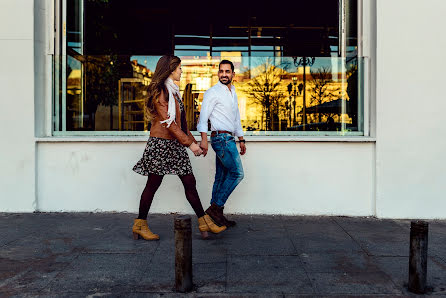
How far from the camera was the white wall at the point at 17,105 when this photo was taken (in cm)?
624

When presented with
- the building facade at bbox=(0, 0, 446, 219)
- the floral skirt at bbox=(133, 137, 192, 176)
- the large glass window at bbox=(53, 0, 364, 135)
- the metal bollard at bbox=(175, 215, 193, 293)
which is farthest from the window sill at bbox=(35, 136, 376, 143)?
the metal bollard at bbox=(175, 215, 193, 293)

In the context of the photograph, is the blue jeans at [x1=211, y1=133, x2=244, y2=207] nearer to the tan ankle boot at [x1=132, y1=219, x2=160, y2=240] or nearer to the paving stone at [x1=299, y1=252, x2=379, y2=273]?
the tan ankle boot at [x1=132, y1=219, x2=160, y2=240]

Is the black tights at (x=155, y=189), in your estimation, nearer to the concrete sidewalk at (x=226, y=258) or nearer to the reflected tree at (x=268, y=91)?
the concrete sidewalk at (x=226, y=258)

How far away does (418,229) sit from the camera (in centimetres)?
334

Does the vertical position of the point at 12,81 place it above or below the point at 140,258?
above

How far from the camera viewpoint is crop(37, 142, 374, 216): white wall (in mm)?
6262

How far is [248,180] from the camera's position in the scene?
20.7 ft

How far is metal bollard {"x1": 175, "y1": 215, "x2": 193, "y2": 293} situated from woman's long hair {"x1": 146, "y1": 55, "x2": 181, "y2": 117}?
1.75 meters

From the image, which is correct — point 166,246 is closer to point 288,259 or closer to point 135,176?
point 288,259

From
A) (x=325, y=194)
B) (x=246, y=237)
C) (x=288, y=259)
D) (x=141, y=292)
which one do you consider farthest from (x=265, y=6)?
(x=141, y=292)

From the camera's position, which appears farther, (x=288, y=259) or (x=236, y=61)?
(x=236, y=61)

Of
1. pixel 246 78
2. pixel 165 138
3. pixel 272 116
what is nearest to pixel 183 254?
pixel 165 138

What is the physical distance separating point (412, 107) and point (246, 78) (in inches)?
100

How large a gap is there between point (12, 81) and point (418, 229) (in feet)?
18.4
